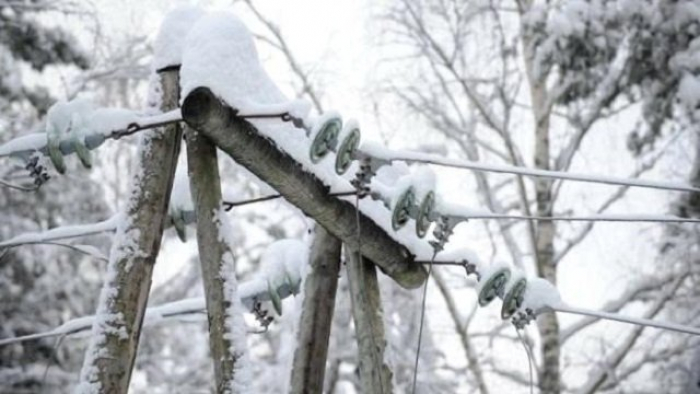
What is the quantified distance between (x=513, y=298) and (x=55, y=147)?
1.89m

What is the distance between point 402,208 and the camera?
319cm

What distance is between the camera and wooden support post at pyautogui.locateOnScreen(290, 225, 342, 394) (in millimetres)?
3525

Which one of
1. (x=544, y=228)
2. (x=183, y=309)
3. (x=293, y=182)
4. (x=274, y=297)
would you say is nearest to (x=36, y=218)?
(x=544, y=228)

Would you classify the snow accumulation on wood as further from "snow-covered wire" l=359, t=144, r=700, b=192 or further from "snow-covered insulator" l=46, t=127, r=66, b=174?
"snow-covered insulator" l=46, t=127, r=66, b=174

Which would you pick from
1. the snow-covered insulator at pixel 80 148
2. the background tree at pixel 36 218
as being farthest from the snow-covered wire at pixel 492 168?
the background tree at pixel 36 218

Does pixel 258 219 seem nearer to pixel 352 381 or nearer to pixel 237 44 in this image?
pixel 352 381

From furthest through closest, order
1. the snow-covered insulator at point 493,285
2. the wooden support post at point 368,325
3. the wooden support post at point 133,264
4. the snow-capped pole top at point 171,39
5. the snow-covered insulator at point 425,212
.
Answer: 1. the wooden support post at point 368,325
2. the snow-covered insulator at point 493,285
3. the snow-capped pole top at point 171,39
4. the snow-covered insulator at point 425,212
5. the wooden support post at point 133,264

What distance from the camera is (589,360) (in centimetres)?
1039

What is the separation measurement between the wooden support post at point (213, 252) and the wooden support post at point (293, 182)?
0.10 m

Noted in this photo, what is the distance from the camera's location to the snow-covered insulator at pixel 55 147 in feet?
10.2

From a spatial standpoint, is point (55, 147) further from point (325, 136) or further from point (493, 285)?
point (493, 285)

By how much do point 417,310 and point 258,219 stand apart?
328cm

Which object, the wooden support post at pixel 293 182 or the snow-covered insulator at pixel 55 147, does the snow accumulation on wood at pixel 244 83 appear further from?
the snow-covered insulator at pixel 55 147

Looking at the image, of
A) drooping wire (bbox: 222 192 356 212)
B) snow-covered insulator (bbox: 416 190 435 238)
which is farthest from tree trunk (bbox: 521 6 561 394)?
snow-covered insulator (bbox: 416 190 435 238)
